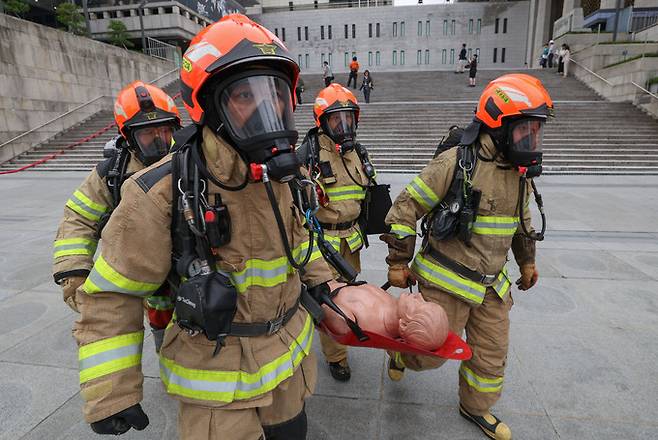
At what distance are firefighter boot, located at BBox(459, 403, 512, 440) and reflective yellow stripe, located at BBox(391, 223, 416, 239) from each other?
116 centimetres

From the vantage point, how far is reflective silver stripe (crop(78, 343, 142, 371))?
4.17ft

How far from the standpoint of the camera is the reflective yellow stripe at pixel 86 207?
2.30 metres

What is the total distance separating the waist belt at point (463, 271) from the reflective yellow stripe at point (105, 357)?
1758mm

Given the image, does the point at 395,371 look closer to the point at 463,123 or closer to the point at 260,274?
the point at 260,274

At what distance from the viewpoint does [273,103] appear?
50.2 inches

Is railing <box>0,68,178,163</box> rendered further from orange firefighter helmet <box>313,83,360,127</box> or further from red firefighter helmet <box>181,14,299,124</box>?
red firefighter helmet <box>181,14,299,124</box>

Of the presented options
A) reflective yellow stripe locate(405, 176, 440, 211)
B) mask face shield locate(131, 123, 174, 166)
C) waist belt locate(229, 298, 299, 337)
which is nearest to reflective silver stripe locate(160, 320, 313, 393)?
waist belt locate(229, 298, 299, 337)

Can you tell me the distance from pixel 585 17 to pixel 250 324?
36093 mm

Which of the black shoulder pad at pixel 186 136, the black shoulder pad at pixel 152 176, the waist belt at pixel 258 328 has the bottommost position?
the waist belt at pixel 258 328

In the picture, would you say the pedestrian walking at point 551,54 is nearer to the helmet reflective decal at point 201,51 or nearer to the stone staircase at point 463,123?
the stone staircase at point 463,123

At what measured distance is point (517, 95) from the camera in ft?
6.81

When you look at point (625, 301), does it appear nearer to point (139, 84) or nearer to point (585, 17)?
point (139, 84)

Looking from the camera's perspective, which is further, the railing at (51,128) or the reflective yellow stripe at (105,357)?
the railing at (51,128)

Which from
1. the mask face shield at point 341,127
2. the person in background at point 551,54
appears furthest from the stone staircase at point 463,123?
the mask face shield at point 341,127
